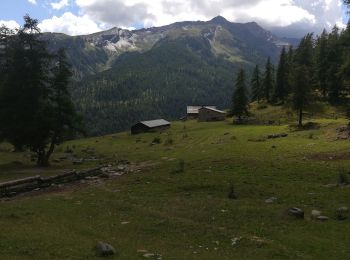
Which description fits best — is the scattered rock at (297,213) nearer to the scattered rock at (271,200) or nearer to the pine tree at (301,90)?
the scattered rock at (271,200)

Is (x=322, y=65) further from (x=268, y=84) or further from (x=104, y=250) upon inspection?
(x=104, y=250)

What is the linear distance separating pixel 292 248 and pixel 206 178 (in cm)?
1864

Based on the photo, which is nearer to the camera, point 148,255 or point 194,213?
point 148,255

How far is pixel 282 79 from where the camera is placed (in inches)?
4587

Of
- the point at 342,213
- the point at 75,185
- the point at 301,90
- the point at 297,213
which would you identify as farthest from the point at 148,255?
the point at 301,90

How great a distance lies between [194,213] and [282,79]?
9645cm

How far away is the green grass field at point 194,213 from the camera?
18.9 m

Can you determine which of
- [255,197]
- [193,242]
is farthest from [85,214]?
[255,197]

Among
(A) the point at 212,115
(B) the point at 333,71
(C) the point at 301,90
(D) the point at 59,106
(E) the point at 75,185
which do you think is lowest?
(E) the point at 75,185

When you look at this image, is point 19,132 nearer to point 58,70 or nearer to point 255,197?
point 58,70

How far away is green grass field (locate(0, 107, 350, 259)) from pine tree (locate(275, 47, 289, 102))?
229 ft

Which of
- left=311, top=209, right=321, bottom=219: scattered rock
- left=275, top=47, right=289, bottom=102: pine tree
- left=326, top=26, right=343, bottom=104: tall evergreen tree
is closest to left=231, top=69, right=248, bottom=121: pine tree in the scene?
left=275, top=47, right=289, bottom=102: pine tree

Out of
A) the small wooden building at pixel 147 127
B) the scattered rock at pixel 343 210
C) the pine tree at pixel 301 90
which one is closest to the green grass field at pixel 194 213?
the scattered rock at pixel 343 210

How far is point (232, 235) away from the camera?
835 inches
